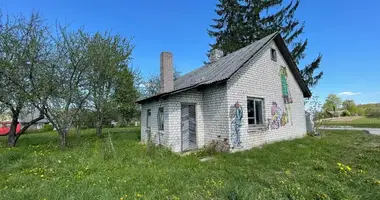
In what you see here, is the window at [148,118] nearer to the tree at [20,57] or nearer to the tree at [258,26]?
the tree at [20,57]

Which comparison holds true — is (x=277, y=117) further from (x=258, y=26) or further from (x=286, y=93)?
(x=258, y=26)

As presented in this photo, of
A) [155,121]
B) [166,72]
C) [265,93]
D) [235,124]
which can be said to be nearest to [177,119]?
[155,121]

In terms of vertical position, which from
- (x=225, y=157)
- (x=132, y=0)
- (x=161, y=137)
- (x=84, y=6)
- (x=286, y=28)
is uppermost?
(x=286, y=28)

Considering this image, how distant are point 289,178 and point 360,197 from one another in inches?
55.0

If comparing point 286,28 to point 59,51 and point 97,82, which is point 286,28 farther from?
point 59,51

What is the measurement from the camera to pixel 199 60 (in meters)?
25.8

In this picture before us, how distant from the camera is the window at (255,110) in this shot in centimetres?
942

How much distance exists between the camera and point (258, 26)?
2055 centimetres

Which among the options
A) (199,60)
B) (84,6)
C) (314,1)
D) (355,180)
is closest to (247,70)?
(355,180)

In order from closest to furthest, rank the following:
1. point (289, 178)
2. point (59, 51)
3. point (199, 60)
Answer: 1. point (289, 178)
2. point (59, 51)
3. point (199, 60)

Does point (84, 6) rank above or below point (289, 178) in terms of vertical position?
above

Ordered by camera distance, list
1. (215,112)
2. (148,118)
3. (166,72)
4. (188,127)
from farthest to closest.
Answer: (148,118) → (166,72) → (188,127) → (215,112)

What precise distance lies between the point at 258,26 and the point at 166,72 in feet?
50.1

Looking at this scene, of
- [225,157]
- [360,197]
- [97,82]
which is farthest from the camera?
[97,82]
